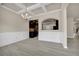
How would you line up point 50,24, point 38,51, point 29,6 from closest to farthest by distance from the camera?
point 38,51
point 29,6
point 50,24

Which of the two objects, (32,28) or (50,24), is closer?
(50,24)

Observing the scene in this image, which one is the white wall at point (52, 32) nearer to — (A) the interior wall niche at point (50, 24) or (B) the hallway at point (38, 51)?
(A) the interior wall niche at point (50, 24)

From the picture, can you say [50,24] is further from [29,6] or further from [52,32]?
[29,6]

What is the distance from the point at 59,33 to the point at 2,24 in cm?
375

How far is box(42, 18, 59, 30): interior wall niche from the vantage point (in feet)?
18.6

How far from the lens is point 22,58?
142cm

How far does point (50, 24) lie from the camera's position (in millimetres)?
5969

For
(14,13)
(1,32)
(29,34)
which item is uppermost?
(14,13)

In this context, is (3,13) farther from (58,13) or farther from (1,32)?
(58,13)

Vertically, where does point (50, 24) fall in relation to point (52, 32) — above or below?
above

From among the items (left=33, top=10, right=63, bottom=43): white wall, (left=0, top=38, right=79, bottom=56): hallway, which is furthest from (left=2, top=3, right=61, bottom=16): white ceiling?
(left=0, top=38, right=79, bottom=56): hallway

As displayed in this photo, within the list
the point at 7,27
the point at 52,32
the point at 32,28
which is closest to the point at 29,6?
the point at 7,27

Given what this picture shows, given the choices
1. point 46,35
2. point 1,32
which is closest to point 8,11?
point 1,32

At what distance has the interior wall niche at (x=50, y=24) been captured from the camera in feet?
18.6
